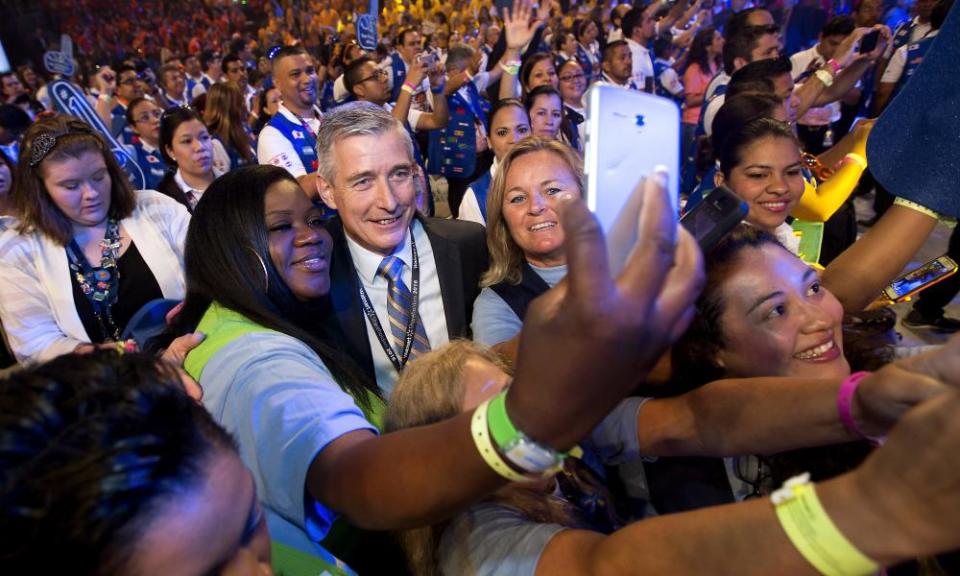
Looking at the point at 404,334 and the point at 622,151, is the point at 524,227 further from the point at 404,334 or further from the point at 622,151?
the point at 622,151

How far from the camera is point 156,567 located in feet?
2.11

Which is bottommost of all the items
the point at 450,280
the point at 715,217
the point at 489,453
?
the point at 450,280

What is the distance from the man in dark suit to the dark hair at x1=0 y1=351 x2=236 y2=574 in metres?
1.27

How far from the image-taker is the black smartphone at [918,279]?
175 cm

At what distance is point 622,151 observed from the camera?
0.73m

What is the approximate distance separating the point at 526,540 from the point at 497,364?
53cm

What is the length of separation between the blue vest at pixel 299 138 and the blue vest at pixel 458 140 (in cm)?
162

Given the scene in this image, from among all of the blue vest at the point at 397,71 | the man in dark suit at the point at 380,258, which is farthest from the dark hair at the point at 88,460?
the blue vest at the point at 397,71

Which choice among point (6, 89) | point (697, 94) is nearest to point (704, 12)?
point (697, 94)

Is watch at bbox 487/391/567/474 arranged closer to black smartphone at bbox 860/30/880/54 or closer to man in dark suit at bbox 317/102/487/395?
man in dark suit at bbox 317/102/487/395

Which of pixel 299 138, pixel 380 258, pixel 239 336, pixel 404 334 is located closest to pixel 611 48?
pixel 299 138

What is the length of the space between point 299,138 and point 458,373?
122 inches

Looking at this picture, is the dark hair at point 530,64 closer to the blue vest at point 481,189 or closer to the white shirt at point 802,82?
the blue vest at point 481,189

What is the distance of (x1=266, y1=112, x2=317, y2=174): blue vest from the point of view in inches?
155
